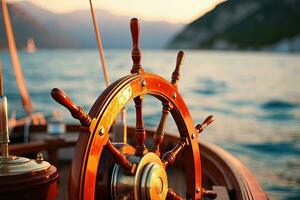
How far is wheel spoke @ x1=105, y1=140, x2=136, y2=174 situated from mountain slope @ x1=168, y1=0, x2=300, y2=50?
65958mm

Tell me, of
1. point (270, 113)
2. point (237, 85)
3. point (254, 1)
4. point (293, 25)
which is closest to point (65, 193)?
point (270, 113)

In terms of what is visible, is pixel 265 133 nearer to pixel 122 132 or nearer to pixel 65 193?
pixel 65 193

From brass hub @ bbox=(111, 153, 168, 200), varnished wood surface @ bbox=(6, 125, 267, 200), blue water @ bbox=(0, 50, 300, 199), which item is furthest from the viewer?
blue water @ bbox=(0, 50, 300, 199)

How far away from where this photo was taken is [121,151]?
117 centimetres

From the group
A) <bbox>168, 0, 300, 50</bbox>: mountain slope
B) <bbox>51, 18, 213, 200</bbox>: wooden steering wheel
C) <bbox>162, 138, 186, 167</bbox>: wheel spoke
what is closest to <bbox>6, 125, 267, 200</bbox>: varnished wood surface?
<bbox>162, 138, 186, 167</bbox>: wheel spoke

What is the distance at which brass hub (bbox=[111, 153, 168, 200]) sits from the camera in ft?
3.63

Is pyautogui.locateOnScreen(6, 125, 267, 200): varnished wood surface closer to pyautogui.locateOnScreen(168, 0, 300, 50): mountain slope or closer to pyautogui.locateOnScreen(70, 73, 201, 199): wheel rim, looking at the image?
pyautogui.locateOnScreen(70, 73, 201, 199): wheel rim

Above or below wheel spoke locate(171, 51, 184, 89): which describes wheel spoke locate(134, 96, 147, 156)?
below

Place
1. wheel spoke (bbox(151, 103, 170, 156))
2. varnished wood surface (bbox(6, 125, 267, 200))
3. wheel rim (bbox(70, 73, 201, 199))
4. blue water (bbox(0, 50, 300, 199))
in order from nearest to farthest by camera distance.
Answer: wheel rim (bbox(70, 73, 201, 199)), wheel spoke (bbox(151, 103, 170, 156)), varnished wood surface (bbox(6, 125, 267, 200)), blue water (bbox(0, 50, 300, 199))

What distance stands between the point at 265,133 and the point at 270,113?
4.90 metres

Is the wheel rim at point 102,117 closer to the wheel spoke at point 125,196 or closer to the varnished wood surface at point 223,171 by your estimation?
the wheel spoke at point 125,196

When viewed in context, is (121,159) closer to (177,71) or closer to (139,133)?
(139,133)

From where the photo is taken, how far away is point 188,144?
1.38 m

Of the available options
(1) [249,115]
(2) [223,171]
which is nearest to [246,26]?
(1) [249,115]
